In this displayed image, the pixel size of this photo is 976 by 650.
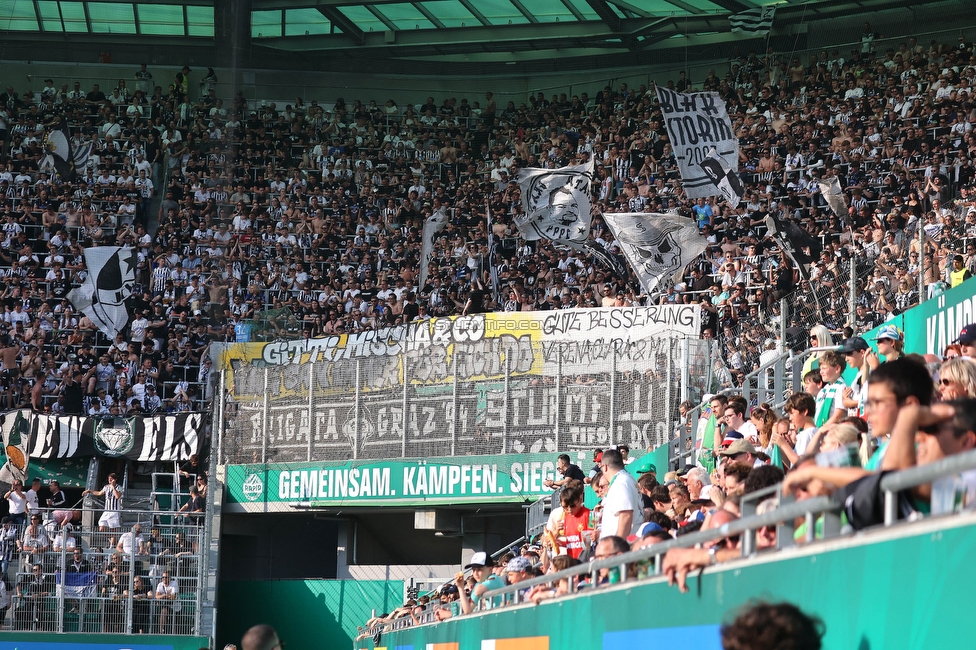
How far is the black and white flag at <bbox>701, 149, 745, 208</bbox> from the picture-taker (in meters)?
18.4

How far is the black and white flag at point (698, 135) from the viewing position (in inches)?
752

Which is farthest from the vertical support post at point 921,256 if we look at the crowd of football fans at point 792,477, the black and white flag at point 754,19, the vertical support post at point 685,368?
the black and white flag at point 754,19

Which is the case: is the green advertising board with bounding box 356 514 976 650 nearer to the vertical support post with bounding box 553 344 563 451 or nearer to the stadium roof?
the vertical support post with bounding box 553 344 563 451

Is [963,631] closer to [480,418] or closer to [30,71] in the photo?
[480,418]

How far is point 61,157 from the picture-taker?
90.5 feet

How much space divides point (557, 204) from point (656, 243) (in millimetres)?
2348

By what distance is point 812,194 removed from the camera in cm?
2144

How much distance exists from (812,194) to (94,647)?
12.9m

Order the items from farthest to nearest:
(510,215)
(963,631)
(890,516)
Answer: (510,215), (890,516), (963,631)

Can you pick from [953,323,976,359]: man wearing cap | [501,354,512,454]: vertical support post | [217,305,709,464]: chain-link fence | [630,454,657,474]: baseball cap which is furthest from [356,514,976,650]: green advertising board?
[501,354,512,454]: vertical support post

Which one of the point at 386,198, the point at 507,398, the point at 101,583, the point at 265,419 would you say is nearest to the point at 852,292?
the point at 507,398

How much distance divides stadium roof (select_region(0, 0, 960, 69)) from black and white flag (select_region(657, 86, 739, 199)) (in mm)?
9468

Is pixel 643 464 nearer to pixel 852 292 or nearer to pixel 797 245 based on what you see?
pixel 852 292

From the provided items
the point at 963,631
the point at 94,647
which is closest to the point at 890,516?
the point at 963,631
